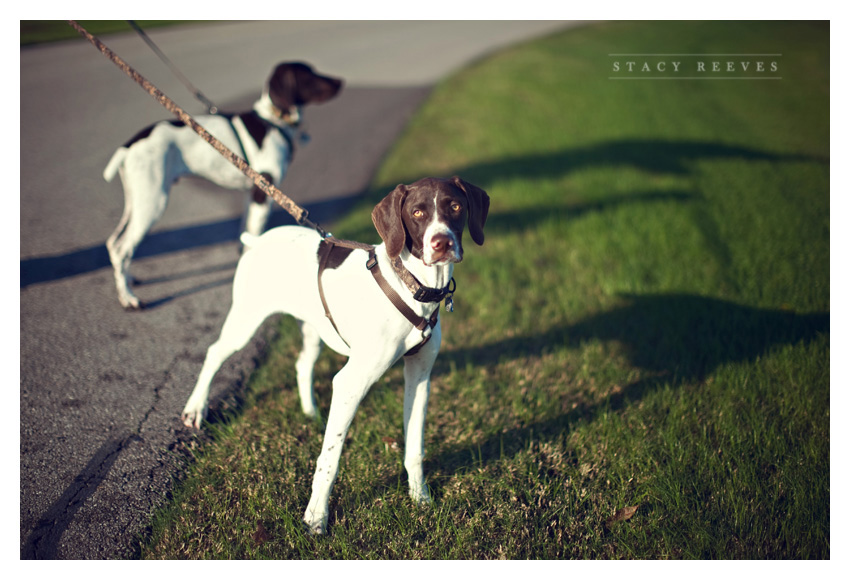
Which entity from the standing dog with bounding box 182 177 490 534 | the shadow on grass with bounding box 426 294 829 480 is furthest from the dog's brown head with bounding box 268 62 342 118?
the shadow on grass with bounding box 426 294 829 480

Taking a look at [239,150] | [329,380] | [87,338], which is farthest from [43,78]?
[329,380]

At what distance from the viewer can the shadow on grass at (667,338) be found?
13.9ft

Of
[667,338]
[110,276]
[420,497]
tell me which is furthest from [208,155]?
[667,338]

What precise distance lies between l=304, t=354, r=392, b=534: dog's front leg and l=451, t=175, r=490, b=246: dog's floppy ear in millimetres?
719

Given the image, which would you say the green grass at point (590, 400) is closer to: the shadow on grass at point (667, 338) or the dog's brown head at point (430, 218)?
the shadow on grass at point (667, 338)

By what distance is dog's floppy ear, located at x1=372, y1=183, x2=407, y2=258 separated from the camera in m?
2.46

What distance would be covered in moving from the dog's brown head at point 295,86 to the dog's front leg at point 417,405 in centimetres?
312

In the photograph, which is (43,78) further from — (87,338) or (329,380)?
(329,380)

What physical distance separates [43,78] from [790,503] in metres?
10.6

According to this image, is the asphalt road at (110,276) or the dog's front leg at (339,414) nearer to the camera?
the dog's front leg at (339,414)

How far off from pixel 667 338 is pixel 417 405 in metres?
2.68

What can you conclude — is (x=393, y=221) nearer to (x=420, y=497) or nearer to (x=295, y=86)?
(x=420, y=497)

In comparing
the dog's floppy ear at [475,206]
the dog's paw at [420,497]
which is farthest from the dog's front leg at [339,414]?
the dog's floppy ear at [475,206]

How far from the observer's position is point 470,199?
8.32 feet
